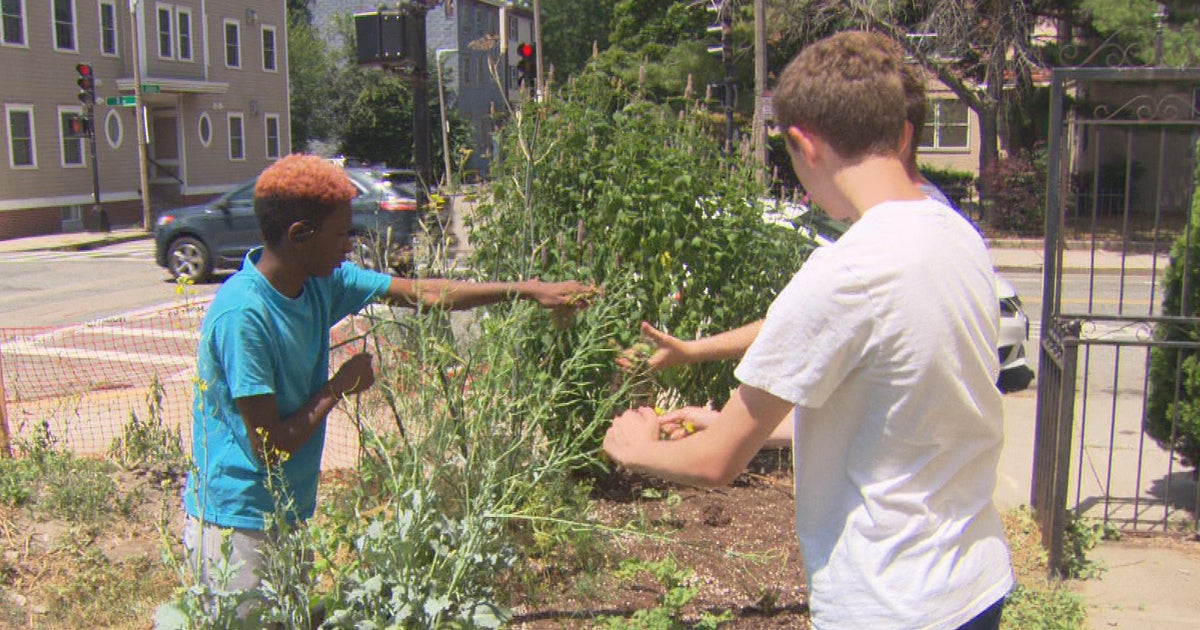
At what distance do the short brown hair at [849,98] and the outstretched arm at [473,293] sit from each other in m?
1.63

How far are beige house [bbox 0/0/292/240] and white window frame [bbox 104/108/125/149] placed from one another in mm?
48

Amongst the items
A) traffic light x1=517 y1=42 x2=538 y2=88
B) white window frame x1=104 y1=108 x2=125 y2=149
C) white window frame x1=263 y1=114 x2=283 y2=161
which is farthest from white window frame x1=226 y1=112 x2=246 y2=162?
traffic light x1=517 y1=42 x2=538 y2=88

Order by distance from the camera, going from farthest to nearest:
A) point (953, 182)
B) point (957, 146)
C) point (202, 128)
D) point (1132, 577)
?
point (957, 146)
point (202, 128)
point (953, 182)
point (1132, 577)

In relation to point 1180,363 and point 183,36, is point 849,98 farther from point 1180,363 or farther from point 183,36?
point 183,36

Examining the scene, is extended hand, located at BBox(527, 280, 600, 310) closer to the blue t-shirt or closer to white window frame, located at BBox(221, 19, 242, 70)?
the blue t-shirt

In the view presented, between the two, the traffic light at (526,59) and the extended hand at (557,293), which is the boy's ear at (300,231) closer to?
the extended hand at (557,293)

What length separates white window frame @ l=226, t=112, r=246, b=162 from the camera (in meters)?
34.6

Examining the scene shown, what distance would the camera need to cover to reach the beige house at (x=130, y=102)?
26188 millimetres

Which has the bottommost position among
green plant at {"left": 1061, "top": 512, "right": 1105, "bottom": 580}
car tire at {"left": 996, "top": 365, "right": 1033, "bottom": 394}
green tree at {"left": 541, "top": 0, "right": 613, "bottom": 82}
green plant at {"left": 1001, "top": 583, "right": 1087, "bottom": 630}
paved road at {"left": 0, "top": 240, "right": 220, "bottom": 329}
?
car tire at {"left": 996, "top": 365, "right": 1033, "bottom": 394}

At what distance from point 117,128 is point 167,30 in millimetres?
4001

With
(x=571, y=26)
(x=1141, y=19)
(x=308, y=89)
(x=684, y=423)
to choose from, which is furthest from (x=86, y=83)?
(x=571, y=26)

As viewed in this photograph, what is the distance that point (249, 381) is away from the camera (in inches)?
95.4

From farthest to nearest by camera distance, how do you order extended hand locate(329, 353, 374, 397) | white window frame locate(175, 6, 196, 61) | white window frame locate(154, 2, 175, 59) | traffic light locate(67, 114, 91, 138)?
white window frame locate(175, 6, 196, 61)
white window frame locate(154, 2, 175, 59)
traffic light locate(67, 114, 91, 138)
extended hand locate(329, 353, 374, 397)

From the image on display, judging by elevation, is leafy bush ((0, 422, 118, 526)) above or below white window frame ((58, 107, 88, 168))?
below
